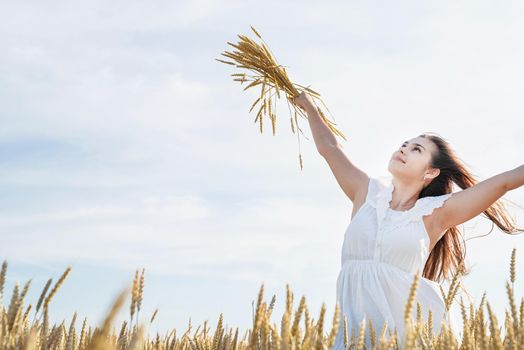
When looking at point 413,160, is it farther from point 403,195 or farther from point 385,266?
point 385,266

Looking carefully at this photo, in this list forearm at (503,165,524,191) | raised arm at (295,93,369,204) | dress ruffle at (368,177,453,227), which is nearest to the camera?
forearm at (503,165,524,191)

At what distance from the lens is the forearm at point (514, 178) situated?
136 inches

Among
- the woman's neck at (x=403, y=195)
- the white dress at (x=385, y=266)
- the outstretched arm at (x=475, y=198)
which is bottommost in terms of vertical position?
the white dress at (x=385, y=266)

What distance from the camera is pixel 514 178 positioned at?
3.47 metres

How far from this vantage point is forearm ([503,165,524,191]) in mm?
3449

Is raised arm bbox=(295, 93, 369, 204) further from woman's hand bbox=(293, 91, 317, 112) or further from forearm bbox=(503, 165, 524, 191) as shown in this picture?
forearm bbox=(503, 165, 524, 191)

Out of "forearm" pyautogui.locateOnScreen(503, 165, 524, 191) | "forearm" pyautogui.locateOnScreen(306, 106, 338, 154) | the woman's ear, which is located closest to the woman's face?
the woman's ear

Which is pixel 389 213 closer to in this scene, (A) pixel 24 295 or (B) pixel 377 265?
(B) pixel 377 265

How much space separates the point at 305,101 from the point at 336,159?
53 cm

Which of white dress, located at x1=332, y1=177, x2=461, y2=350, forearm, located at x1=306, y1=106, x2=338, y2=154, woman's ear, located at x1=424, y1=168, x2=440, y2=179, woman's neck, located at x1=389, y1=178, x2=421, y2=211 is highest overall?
forearm, located at x1=306, y1=106, x2=338, y2=154

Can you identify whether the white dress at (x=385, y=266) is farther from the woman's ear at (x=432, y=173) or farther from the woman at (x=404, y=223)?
the woman's ear at (x=432, y=173)

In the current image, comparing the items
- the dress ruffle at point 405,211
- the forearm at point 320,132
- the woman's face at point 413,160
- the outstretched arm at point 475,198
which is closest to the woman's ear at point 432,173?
the woman's face at point 413,160

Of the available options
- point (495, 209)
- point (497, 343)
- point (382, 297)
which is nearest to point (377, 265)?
point (382, 297)

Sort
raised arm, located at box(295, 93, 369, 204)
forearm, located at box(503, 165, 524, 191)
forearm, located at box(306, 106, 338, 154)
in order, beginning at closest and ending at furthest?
forearm, located at box(503, 165, 524, 191) → raised arm, located at box(295, 93, 369, 204) → forearm, located at box(306, 106, 338, 154)
